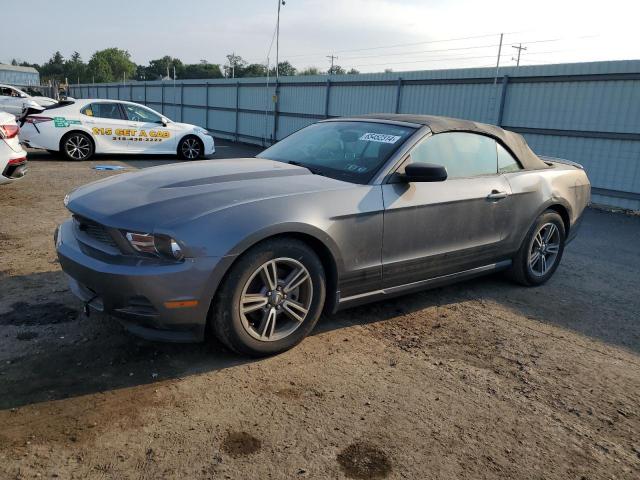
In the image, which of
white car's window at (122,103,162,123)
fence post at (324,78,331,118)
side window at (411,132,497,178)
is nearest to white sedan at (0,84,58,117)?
white car's window at (122,103,162,123)

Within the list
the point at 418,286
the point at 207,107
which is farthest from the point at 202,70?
the point at 418,286

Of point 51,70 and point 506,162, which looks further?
point 51,70

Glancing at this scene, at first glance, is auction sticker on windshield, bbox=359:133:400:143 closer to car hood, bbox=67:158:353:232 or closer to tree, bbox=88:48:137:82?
car hood, bbox=67:158:353:232

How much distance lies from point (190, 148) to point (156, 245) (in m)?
11.2

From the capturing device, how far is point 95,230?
3.22 metres

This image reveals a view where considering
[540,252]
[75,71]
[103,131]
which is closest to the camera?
[540,252]

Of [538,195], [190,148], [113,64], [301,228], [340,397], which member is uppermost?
[113,64]

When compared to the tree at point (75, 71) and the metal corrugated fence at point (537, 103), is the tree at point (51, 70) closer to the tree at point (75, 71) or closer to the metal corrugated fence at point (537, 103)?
the tree at point (75, 71)

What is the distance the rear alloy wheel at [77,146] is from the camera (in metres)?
12.1

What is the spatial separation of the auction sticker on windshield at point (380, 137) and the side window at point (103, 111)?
9.87 metres

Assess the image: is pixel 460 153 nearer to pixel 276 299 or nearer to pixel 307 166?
pixel 307 166

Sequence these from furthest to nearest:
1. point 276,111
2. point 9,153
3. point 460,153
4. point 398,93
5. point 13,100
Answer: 1. point 13,100
2. point 276,111
3. point 398,93
4. point 9,153
5. point 460,153

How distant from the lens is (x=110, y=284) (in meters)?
2.93

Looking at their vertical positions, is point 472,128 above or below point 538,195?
above
